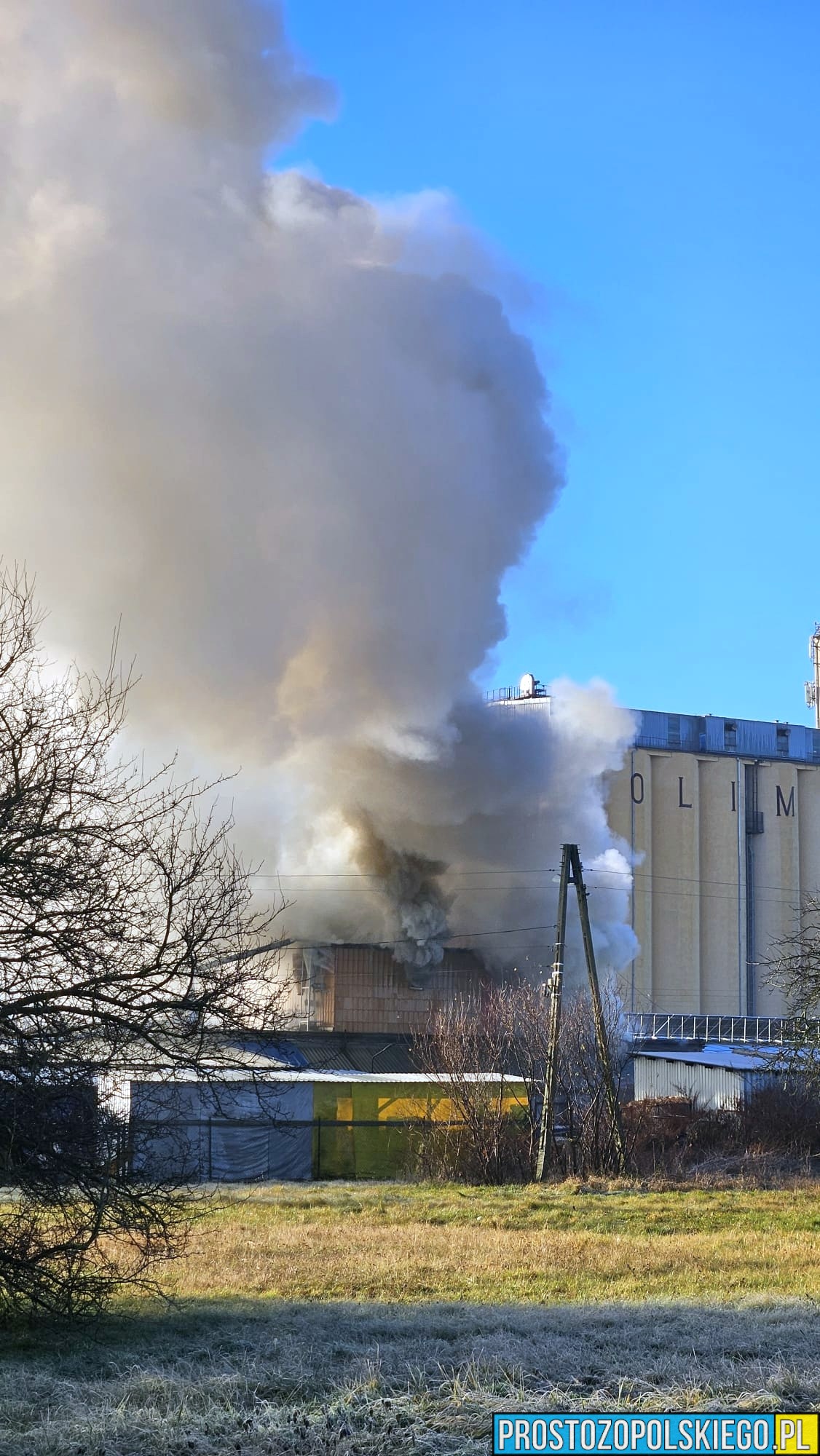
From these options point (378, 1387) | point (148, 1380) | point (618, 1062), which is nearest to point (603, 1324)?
point (378, 1387)

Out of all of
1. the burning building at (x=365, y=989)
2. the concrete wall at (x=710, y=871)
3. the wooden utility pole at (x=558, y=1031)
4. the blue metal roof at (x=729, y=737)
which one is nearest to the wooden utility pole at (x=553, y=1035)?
the wooden utility pole at (x=558, y=1031)

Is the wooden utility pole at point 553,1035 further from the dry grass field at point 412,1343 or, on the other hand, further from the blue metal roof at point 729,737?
the blue metal roof at point 729,737

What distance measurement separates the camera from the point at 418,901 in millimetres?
51312

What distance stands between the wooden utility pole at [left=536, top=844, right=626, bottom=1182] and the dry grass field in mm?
7502

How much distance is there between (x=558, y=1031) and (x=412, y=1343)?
52.9 feet

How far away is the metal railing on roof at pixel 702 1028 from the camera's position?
5066 centimetres

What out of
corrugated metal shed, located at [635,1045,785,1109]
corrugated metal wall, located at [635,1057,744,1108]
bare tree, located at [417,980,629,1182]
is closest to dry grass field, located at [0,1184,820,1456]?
bare tree, located at [417,980,629,1182]

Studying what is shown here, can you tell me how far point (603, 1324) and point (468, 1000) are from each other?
3929 cm

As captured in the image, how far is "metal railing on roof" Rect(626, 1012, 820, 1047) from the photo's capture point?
50656mm

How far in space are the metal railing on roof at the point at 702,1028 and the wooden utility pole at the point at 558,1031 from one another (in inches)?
872

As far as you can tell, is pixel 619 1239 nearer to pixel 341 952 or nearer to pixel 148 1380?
pixel 148 1380

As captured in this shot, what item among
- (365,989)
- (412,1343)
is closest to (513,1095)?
(412,1343)

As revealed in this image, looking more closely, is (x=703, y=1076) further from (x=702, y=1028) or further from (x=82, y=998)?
(x=82, y=998)

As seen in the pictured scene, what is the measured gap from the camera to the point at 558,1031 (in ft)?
83.5
